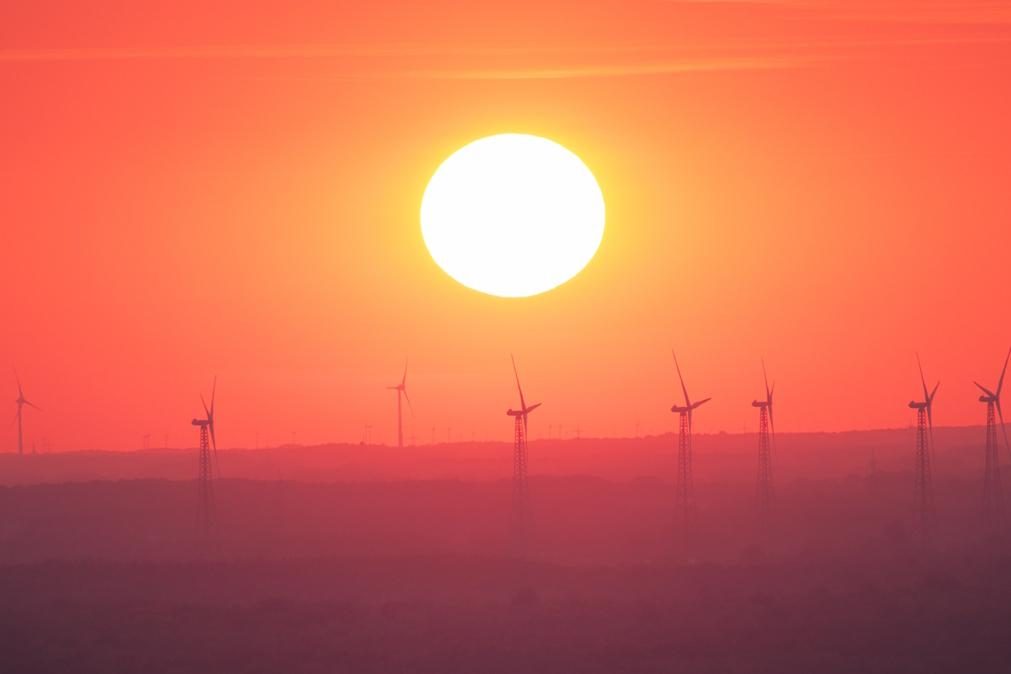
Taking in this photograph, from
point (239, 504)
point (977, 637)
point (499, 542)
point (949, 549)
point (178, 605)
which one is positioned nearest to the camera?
point (977, 637)

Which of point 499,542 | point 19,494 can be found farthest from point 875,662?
point 19,494

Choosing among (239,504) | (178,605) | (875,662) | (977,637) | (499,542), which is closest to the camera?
(875,662)

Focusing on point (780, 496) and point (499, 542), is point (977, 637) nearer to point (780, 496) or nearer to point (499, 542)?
point (499, 542)

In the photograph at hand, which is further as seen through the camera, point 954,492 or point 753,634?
point 954,492

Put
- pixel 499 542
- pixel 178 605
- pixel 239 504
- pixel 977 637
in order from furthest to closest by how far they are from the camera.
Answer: pixel 239 504, pixel 499 542, pixel 178 605, pixel 977 637

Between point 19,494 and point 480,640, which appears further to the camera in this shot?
point 19,494

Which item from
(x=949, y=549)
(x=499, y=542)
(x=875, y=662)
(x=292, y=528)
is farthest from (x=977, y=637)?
(x=292, y=528)

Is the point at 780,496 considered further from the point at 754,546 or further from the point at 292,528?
the point at 292,528

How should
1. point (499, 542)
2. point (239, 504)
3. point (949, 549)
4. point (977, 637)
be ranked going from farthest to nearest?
point (239, 504)
point (499, 542)
point (949, 549)
point (977, 637)
